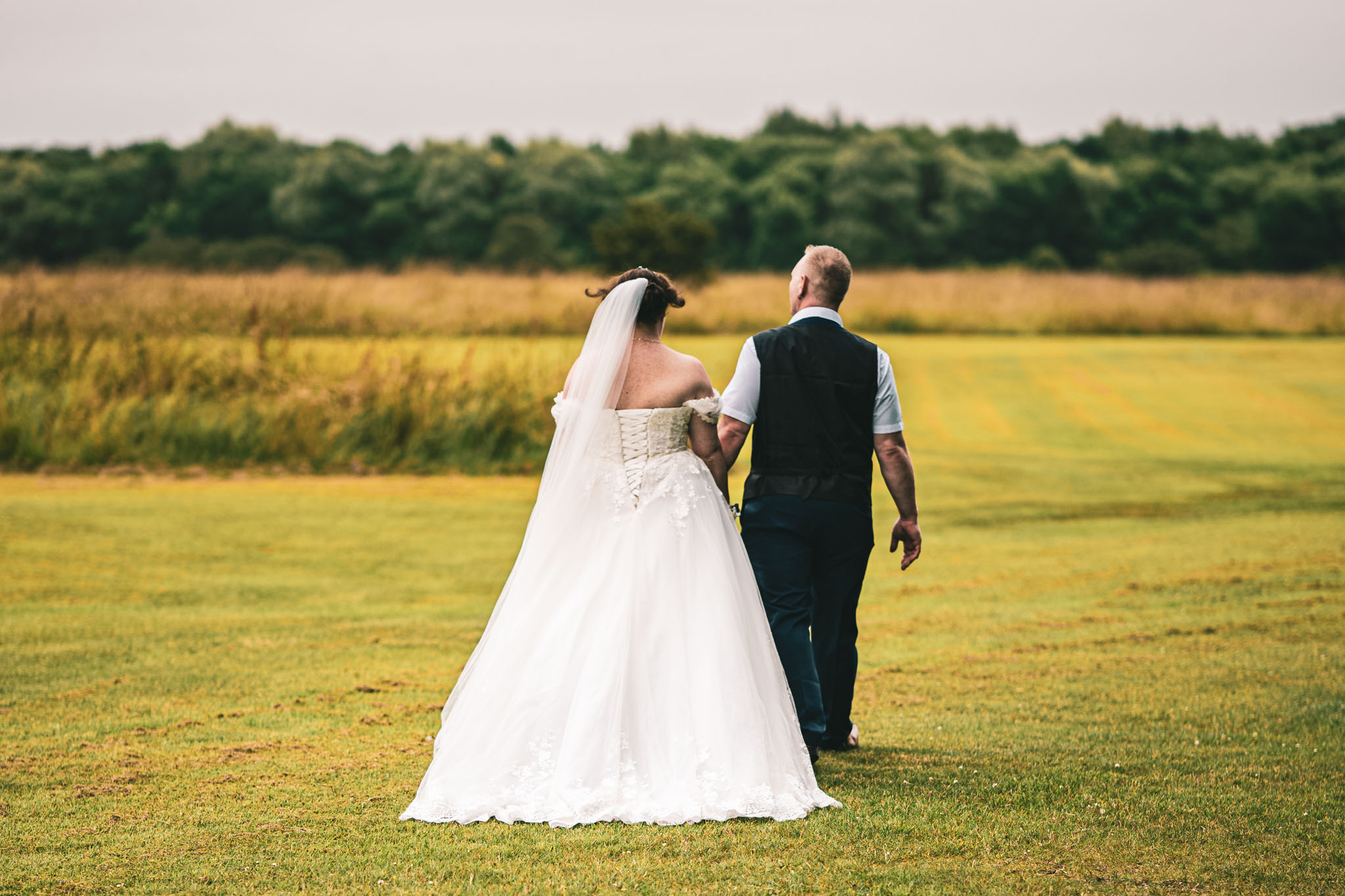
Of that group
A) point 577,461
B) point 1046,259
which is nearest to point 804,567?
point 577,461

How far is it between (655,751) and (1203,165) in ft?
245

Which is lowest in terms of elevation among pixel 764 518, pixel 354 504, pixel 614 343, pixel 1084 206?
pixel 354 504

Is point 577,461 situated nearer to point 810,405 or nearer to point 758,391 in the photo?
point 758,391

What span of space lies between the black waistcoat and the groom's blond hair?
5.3 inches

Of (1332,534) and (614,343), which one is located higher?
(614,343)

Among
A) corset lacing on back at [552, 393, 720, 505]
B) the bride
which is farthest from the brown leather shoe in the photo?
corset lacing on back at [552, 393, 720, 505]

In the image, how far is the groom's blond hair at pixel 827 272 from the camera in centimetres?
483

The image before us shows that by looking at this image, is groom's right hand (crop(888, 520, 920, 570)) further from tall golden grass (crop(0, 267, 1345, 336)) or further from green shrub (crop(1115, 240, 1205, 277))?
green shrub (crop(1115, 240, 1205, 277))

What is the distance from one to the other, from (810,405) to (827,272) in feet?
1.87

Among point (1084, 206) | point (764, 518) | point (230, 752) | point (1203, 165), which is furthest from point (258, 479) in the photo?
point (1203, 165)

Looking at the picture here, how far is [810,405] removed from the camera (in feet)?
15.5

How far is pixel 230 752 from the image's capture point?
16.4 feet

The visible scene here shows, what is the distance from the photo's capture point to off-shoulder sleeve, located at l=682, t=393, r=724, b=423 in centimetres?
464

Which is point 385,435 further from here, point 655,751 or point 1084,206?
point 1084,206
